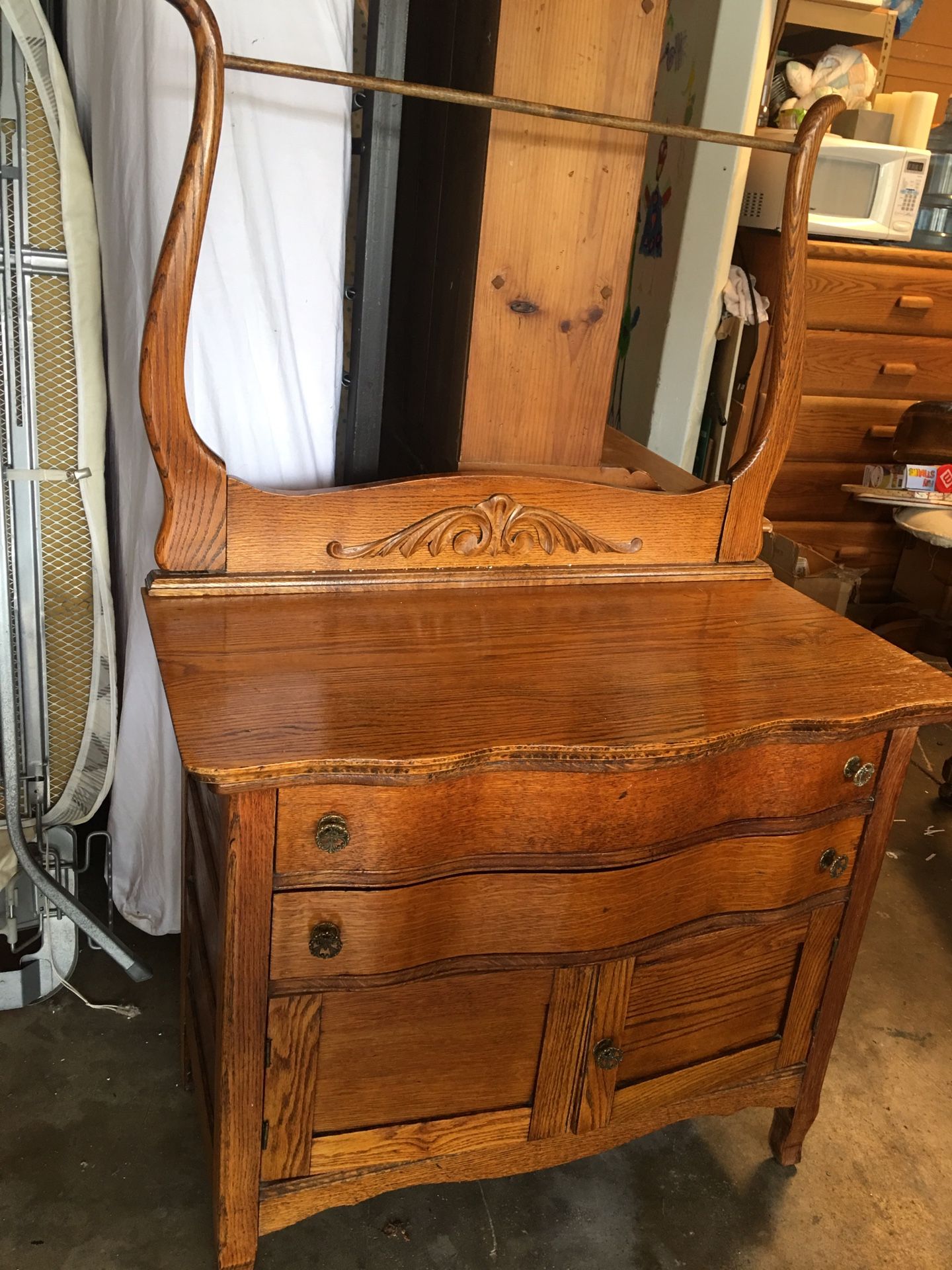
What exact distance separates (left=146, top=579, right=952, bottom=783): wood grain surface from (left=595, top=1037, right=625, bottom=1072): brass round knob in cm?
44

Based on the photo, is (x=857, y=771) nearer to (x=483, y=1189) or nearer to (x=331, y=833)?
(x=331, y=833)

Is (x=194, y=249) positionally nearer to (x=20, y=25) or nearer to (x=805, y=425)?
(x=20, y=25)

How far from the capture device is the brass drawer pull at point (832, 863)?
1372 millimetres

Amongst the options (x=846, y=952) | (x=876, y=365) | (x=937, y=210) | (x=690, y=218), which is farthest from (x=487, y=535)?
(x=937, y=210)

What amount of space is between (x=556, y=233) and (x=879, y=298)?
86.1 inches

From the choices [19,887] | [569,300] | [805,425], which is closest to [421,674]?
[569,300]

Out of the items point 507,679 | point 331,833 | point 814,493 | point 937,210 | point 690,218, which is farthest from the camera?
point 814,493

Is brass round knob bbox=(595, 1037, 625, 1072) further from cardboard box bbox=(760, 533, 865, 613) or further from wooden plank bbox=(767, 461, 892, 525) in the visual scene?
wooden plank bbox=(767, 461, 892, 525)

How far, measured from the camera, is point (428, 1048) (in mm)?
1224

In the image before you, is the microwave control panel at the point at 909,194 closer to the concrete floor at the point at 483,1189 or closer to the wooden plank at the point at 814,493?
the wooden plank at the point at 814,493

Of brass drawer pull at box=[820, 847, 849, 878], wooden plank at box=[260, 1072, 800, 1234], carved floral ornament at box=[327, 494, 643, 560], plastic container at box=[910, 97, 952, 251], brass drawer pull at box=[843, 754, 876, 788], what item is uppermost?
plastic container at box=[910, 97, 952, 251]

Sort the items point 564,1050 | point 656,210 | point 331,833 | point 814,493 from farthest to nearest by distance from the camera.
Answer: point 814,493 → point 656,210 → point 564,1050 → point 331,833

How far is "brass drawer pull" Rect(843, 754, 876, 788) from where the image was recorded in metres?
1.31

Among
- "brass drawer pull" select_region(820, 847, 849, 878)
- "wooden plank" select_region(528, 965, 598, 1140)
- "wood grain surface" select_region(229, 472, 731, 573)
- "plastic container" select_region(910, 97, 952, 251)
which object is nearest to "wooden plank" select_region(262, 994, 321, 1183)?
"wooden plank" select_region(528, 965, 598, 1140)
